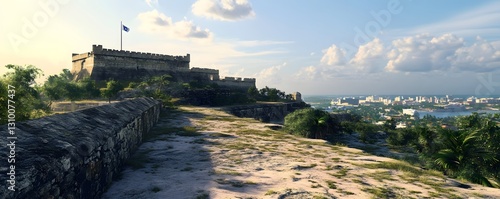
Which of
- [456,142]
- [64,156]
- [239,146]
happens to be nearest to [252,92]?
[239,146]

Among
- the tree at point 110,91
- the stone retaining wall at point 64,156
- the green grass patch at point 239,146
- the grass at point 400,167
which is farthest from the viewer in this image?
the tree at point 110,91

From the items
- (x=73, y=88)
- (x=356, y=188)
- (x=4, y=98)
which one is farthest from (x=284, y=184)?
(x=73, y=88)

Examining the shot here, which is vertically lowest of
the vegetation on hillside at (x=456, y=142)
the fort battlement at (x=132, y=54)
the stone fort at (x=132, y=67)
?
the vegetation on hillside at (x=456, y=142)

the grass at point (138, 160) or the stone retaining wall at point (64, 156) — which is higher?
the stone retaining wall at point (64, 156)

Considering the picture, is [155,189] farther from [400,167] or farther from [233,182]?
[400,167]

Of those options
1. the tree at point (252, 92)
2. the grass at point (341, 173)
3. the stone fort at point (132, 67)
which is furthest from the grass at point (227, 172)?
the tree at point (252, 92)

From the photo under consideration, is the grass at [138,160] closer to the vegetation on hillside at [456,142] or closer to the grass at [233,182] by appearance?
the grass at [233,182]

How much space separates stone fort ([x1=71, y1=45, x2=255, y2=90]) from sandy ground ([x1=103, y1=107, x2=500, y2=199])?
135ft

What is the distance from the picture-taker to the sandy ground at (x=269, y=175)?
17.6ft

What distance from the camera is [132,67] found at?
1937 inches

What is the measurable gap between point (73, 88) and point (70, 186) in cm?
3661

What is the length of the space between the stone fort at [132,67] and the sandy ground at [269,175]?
135 feet

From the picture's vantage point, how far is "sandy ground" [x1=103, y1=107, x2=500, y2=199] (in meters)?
5.36

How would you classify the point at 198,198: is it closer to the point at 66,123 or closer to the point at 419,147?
the point at 66,123
